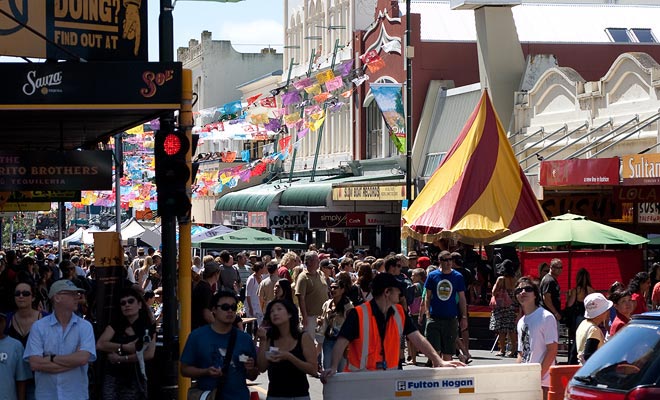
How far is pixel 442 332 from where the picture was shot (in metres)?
17.2

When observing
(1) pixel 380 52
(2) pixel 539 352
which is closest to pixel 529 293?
(2) pixel 539 352

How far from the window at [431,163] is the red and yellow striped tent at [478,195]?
10.4 metres

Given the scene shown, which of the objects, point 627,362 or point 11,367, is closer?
point 627,362

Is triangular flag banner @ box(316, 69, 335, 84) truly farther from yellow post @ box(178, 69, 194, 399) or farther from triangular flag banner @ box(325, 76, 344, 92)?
yellow post @ box(178, 69, 194, 399)

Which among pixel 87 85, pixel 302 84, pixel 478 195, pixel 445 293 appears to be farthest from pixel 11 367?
pixel 302 84

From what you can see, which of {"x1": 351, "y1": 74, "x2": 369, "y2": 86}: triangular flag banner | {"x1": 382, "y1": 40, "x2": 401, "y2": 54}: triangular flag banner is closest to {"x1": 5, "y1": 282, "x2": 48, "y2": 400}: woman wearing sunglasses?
{"x1": 382, "y1": 40, "x2": 401, "y2": 54}: triangular flag banner

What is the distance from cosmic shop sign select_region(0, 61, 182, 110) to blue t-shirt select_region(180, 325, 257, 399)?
3860 mm

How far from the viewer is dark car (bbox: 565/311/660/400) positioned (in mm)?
7711

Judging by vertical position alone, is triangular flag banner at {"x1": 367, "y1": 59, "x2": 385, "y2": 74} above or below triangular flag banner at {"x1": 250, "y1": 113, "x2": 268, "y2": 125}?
above

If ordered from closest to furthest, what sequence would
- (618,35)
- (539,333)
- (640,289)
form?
(539,333) < (640,289) < (618,35)

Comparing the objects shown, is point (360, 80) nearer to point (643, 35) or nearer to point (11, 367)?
point (643, 35)

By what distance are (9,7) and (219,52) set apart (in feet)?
175

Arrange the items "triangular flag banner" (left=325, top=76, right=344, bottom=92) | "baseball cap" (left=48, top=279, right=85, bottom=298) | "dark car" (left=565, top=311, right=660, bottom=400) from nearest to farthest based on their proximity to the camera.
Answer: "dark car" (left=565, top=311, right=660, bottom=400), "baseball cap" (left=48, top=279, right=85, bottom=298), "triangular flag banner" (left=325, top=76, right=344, bottom=92)

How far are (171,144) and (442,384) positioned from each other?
160 inches
